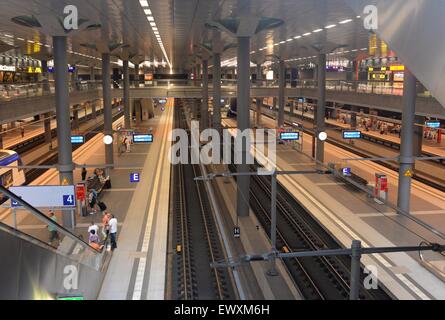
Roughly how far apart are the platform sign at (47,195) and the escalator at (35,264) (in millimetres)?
7251

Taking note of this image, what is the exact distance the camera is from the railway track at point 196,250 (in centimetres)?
1233

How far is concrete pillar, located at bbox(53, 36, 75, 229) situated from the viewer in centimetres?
1579

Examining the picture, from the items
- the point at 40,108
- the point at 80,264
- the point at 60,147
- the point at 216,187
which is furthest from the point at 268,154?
the point at 80,264

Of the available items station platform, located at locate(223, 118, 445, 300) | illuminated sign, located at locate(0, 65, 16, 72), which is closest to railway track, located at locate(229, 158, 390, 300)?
station platform, located at locate(223, 118, 445, 300)

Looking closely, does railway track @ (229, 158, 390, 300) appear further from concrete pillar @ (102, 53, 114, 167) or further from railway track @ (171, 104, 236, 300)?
concrete pillar @ (102, 53, 114, 167)

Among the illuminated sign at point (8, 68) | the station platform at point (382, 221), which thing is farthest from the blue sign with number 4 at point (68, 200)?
the illuminated sign at point (8, 68)

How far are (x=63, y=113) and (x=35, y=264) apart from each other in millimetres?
12635

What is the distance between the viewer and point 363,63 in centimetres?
4788

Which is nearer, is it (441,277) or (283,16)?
(441,277)

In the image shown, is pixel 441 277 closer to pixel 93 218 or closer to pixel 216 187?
pixel 93 218

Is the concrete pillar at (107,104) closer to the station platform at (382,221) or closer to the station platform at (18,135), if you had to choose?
the station platform at (18,135)

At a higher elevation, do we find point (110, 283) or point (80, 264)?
point (80, 264)

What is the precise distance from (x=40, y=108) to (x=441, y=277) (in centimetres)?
1667

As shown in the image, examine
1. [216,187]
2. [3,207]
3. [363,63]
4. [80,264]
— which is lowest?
[216,187]
